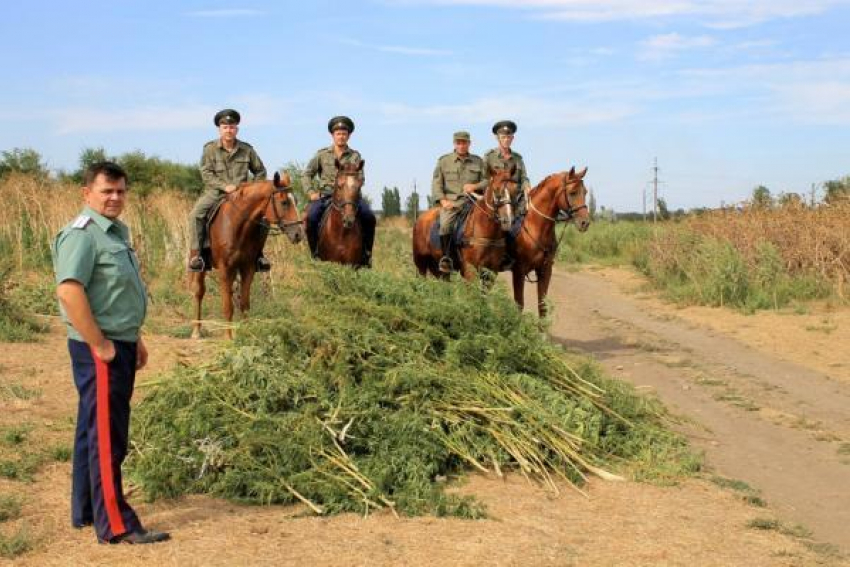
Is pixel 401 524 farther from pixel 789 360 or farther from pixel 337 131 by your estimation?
pixel 789 360

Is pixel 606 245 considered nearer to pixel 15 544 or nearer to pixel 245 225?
pixel 245 225

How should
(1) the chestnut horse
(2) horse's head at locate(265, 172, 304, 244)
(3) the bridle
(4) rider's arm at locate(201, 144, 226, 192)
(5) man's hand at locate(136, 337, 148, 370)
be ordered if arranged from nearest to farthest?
1. (5) man's hand at locate(136, 337, 148, 370)
2. (2) horse's head at locate(265, 172, 304, 244)
3. (1) the chestnut horse
4. (4) rider's arm at locate(201, 144, 226, 192)
5. (3) the bridle

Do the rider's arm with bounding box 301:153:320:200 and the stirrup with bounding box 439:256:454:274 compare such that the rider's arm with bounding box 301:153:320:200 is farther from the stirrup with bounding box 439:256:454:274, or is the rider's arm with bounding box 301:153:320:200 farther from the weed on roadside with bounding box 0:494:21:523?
the weed on roadside with bounding box 0:494:21:523

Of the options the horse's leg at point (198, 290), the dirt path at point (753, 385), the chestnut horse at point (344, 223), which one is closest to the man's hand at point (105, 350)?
the dirt path at point (753, 385)

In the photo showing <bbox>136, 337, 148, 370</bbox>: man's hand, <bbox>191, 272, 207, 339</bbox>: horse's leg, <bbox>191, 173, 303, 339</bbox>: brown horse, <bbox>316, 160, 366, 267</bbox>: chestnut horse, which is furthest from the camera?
<bbox>191, 272, 207, 339</bbox>: horse's leg

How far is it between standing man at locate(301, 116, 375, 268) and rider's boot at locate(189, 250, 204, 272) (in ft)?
4.42

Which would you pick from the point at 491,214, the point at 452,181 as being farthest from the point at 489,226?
the point at 452,181

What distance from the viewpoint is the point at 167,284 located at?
16750mm

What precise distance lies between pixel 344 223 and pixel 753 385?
193 inches

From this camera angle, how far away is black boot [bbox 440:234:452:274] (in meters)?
12.6

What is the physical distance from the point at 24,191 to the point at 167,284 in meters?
5.41

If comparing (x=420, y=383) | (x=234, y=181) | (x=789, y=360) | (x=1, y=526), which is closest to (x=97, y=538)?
(x=1, y=526)

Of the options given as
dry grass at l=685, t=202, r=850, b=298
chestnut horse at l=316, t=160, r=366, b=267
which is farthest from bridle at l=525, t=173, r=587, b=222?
dry grass at l=685, t=202, r=850, b=298

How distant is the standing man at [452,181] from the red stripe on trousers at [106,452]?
7.89 m
